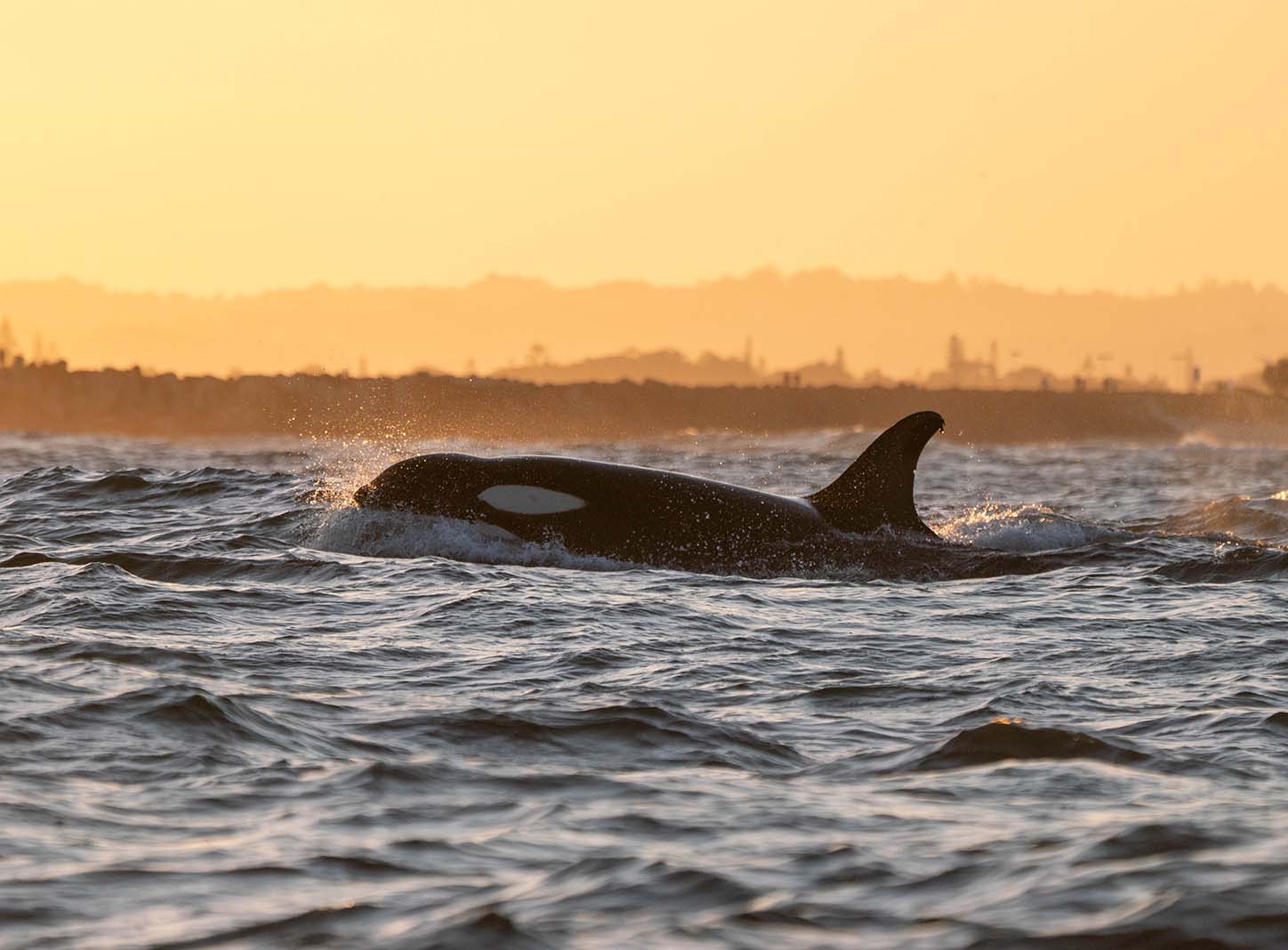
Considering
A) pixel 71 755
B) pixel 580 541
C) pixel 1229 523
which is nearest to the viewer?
pixel 71 755

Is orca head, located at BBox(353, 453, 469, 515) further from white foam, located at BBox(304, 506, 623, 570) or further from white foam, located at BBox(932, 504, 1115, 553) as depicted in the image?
white foam, located at BBox(932, 504, 1115, 553)

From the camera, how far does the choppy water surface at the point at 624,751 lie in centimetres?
696

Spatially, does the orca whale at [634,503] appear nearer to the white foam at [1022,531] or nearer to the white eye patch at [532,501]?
the white eye patch at [532,501]

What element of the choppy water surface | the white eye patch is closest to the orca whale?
the white eye patch

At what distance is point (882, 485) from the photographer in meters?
19.6

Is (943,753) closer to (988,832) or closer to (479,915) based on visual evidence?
(988,832)

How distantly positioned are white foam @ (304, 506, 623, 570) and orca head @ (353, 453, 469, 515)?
4.6 inches

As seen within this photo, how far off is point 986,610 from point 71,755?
30.0ft

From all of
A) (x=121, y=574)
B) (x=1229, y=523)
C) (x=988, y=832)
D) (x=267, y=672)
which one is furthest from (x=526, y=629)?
(x=1229, y=523)

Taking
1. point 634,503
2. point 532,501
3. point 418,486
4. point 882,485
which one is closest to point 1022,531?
point 882,485

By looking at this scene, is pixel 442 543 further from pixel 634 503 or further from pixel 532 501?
pixel 634 503

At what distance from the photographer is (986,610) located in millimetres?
16000

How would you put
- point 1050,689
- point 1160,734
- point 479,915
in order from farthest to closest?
point 1050,689 < point 1160,734 < point 479,915

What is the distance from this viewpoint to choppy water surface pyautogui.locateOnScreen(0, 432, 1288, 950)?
6.96 meters
